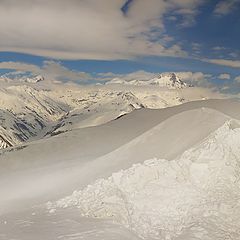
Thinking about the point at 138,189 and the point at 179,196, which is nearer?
the point at 179,196

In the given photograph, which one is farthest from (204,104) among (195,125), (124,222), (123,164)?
(124,222)

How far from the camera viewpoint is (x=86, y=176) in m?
37.6

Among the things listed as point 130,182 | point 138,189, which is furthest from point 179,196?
point 130,182

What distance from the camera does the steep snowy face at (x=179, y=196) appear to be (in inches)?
984

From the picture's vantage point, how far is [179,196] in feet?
92.7

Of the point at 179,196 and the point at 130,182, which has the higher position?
the point at 130,182

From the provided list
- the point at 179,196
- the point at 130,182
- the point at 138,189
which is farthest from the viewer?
the point at 130,182

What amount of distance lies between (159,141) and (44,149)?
14.6m

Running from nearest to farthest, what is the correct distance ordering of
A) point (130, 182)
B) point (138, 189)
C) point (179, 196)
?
1. point (179, 196)
2. point (138, 189)
3. point (130, 182)

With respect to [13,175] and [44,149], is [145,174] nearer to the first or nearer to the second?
[13,175]

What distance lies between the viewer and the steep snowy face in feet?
82.0

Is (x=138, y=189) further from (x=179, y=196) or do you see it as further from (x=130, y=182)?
(x=179, y=196)

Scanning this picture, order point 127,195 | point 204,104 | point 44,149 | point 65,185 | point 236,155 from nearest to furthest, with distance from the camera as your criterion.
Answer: point 127,195 < point 236,155 < point 65,185 < point 44,149 < point 204,104

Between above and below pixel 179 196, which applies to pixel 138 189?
above
